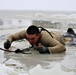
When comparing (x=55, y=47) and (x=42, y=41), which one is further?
(x=42, y=41)

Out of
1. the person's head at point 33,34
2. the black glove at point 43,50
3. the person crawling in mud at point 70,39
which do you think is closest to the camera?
the black glove at point 43,50

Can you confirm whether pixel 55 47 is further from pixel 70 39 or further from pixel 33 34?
pixel 70 39

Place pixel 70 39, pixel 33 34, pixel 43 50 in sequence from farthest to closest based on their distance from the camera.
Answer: pixel 70 39, pixel 33 34, pixel 43 50

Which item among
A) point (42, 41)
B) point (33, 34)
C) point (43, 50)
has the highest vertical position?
point (33, 34)

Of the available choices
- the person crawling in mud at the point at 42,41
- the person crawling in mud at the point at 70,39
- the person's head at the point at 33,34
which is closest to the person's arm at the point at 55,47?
the person crawling in mud at the point at 42,41

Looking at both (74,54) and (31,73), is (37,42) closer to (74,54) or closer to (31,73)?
(74,54)

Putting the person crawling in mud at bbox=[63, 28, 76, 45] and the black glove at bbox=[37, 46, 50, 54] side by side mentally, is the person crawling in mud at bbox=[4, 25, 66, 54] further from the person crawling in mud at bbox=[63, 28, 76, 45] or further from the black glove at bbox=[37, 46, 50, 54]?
the person crawling in mud at bbox=[63, 28, 76, 45]

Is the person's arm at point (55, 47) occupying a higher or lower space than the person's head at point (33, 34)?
lower

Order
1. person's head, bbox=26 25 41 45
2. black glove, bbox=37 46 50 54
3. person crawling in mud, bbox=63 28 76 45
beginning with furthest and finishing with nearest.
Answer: person crawling in mud, bbox=63 28 76 45 → person's head, bbox=26 25 41 45 → black glove, bbox=37 46 50 54

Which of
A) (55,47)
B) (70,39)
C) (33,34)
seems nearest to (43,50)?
(55,47)

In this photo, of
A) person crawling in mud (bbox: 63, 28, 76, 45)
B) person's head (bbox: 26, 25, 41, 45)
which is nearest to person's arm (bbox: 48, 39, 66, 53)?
person's head (bbox: 26, 25, 41, 45)

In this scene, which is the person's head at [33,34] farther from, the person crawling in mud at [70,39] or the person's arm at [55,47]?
the person crawling in mud at [70,39]

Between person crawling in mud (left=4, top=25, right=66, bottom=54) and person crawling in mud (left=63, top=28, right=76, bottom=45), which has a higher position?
person crawling in mud (left=4, top=25, right=66, bottom=54)

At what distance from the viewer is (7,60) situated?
516 cm
